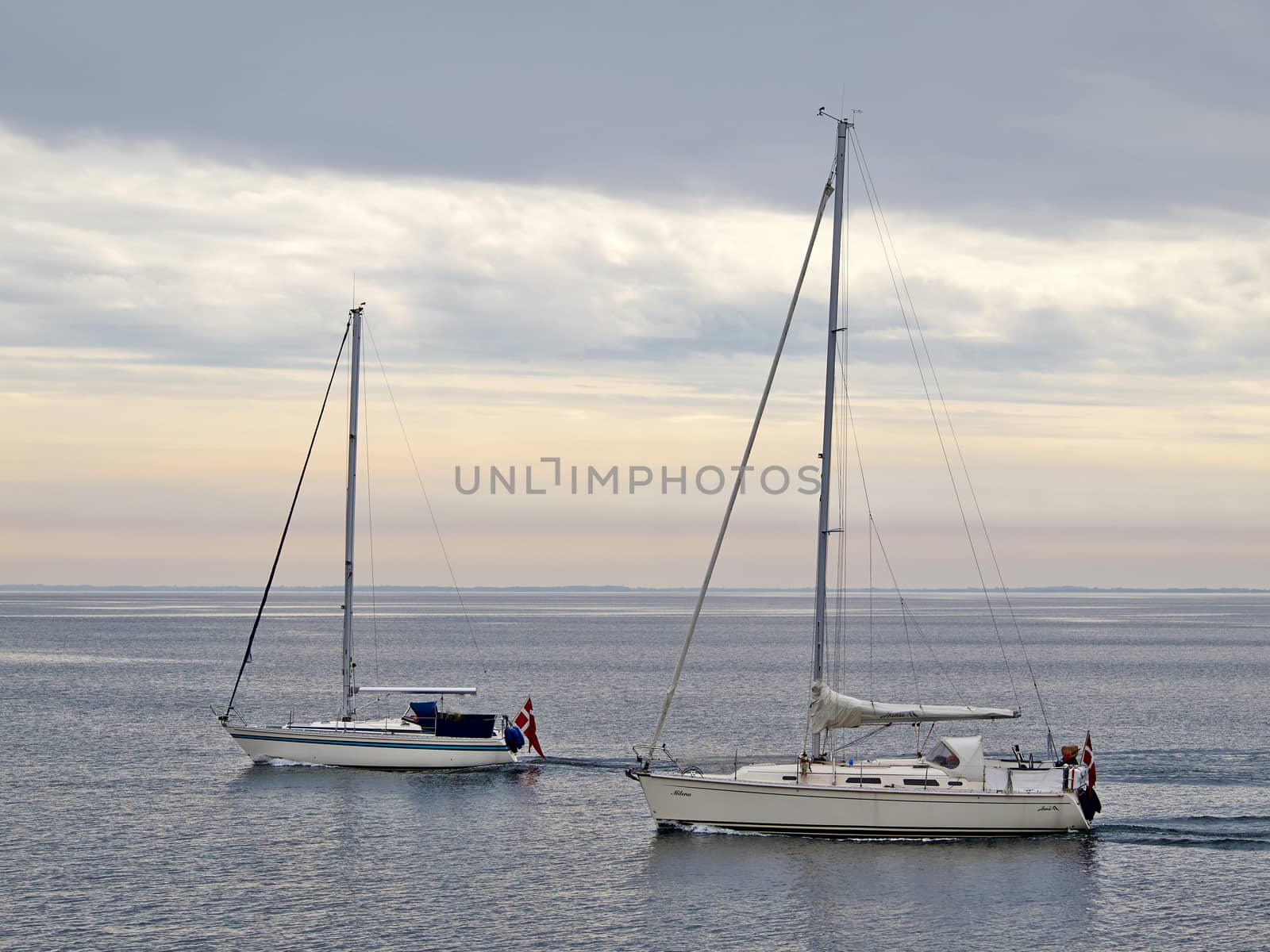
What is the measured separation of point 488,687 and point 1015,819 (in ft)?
209

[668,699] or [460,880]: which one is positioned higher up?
[668,699]

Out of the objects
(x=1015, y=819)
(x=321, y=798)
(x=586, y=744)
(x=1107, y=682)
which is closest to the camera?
(x=1015, y=819)

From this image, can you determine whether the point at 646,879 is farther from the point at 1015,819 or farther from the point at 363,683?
the point at 363,683

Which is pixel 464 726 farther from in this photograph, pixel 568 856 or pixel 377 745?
pixel 568 856

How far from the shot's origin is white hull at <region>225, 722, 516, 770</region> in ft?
186

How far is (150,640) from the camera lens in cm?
18112

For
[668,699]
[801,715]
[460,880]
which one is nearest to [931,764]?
[668,699]

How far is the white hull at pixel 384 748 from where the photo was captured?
186 ft

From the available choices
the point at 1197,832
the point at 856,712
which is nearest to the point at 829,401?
the point at 856,712

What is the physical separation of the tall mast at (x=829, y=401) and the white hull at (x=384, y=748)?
1934 centimetres

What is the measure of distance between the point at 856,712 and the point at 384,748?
22.9 meters

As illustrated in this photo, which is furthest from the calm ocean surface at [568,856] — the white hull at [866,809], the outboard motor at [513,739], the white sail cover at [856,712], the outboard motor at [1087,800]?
the white sail cover at [856,712]

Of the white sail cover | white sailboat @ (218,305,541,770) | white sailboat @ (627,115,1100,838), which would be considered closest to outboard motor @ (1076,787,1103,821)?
white sailboat @ (627,115,1100,838)

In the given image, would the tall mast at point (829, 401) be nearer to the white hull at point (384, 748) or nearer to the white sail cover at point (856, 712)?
the white sail cover at point (856, 712)
